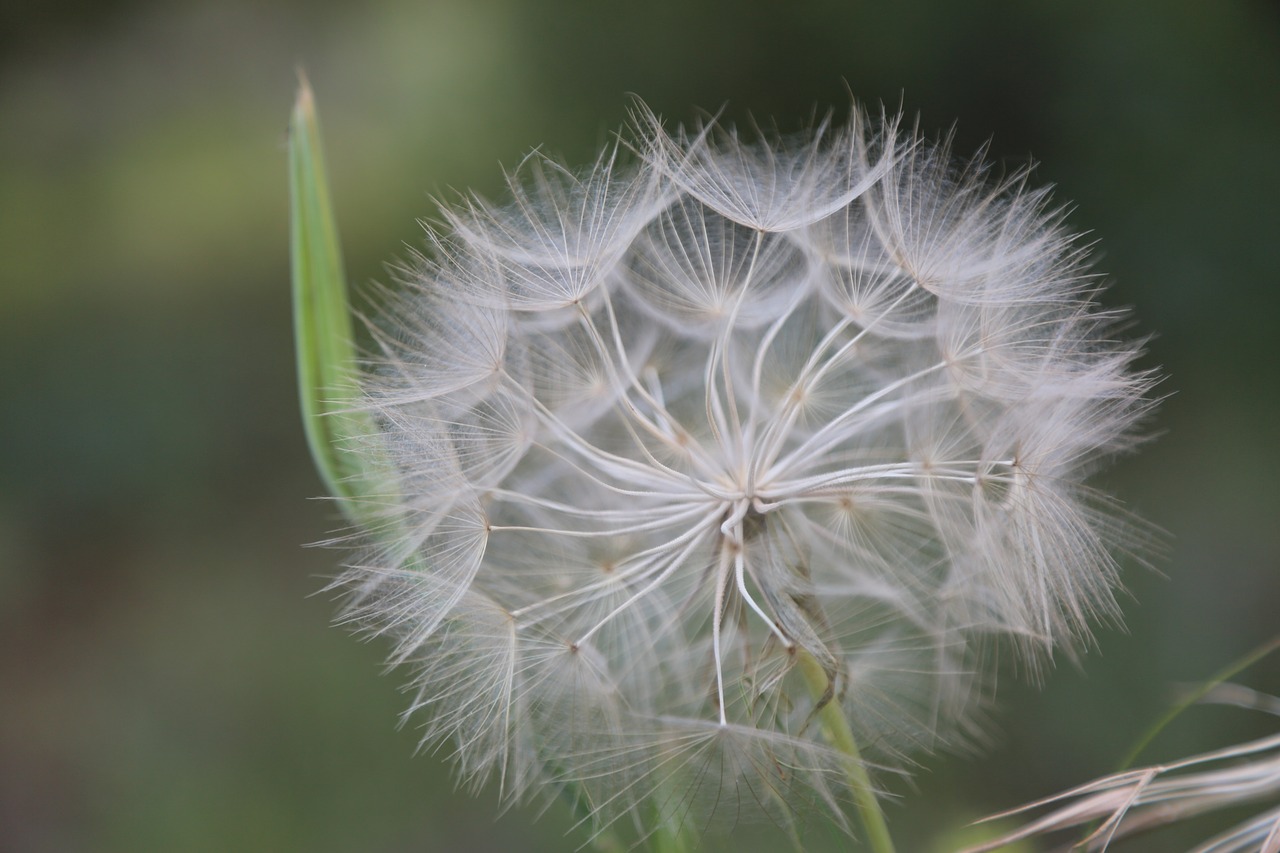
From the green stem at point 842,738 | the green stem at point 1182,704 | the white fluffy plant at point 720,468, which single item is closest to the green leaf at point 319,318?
the white fluffy plant at point 720,468

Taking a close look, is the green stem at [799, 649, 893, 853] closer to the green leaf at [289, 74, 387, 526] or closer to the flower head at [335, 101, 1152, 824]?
the flower head at [335, 101, 1152, 824]

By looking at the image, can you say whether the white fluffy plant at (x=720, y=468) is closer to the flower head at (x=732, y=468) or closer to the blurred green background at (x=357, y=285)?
the flower head at (x=732, y=468)

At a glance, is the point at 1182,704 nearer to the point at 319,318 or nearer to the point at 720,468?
the point at 720,468

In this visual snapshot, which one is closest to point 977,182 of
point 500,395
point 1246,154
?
point 500,395

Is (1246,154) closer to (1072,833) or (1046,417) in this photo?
(1072,833)

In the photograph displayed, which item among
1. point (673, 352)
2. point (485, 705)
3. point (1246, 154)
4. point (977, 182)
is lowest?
point (485, 705)

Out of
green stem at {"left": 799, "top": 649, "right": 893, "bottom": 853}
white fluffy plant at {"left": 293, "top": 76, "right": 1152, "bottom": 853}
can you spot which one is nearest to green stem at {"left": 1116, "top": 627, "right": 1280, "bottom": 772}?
white fluffy plant at {"left": 293, "top": 76, "right": 1152, "bottom": 853}

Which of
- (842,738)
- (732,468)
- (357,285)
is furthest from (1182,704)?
(357,285)
